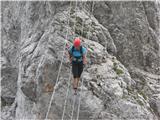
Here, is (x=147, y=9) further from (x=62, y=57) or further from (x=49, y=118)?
(x=49, y=118)

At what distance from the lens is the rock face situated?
51.0 feet

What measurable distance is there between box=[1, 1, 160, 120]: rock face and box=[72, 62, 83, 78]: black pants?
0.66 meters

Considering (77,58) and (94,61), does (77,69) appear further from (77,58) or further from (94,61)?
(94,61)

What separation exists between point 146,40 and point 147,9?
2.06 m

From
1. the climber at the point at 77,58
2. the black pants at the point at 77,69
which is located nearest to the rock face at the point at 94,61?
the black pants at the point at 77,69

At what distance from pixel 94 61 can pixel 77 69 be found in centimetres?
174

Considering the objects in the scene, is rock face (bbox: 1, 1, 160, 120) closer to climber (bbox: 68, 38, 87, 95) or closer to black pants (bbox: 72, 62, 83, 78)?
black pants (bbox: 72, 62, 83, 78)

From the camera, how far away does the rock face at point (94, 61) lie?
1555 centimetres

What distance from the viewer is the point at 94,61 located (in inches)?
643

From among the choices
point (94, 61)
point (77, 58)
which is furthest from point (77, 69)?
point (94, 61)

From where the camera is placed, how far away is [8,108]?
2239 cm

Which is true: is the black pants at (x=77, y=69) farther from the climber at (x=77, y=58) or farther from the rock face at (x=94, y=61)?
the rock face at (x=94, y=61)

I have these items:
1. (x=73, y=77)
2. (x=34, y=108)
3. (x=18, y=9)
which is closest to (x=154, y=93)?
(x=73, y=77)

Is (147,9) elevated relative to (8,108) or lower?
elevated
